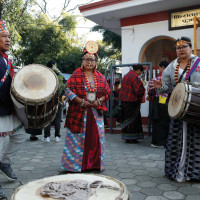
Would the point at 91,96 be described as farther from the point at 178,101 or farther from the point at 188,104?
the point at 188,104

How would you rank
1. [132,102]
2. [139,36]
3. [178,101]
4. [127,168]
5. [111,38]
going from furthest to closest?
[111,38], [139,36], [132,102], [127,168], [178,101]

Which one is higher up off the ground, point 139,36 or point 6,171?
point 139,36

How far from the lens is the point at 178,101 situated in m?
2.94

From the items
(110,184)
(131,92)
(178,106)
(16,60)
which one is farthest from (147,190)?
(16,60)

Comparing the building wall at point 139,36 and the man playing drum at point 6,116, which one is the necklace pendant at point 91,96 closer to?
the man playing drum at point 6,116

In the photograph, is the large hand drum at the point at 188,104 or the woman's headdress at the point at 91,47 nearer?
the large hand drum at the point at 188,104

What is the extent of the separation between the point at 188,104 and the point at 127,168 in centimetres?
150

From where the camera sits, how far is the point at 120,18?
26.2 ft

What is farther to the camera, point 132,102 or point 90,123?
point 132,102

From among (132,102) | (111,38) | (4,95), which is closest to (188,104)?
(4,95)

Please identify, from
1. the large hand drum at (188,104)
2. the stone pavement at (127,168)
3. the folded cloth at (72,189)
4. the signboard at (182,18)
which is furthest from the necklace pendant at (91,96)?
the signboard at (182,18)

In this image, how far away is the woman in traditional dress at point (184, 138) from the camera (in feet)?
10.3

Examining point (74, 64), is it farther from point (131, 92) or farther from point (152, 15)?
point (131, 92)

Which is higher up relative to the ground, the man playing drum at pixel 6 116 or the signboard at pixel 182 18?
the signboard at pixel 182 18
